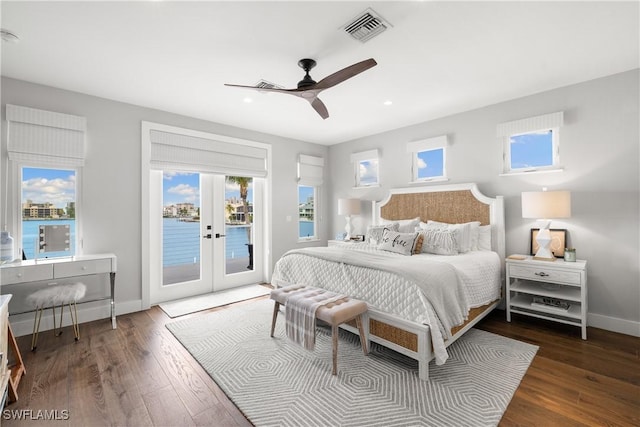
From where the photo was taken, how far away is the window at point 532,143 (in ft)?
11.1

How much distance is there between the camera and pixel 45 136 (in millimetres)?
3170

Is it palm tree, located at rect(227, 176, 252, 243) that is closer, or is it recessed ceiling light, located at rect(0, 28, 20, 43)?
recessed ceiling light, located at rect(0, 28, 20, 43)

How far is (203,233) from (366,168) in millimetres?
3140

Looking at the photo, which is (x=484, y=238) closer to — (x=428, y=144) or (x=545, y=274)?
(x=545, y=274)

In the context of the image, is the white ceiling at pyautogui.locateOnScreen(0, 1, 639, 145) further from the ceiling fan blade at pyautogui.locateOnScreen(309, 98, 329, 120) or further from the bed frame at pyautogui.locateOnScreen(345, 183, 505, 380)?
the bed frame at pyautogui.locateOnScreen(345, 183, 505, 380)

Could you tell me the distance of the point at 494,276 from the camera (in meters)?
3.32

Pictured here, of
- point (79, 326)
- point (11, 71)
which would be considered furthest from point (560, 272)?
point (11, 71)

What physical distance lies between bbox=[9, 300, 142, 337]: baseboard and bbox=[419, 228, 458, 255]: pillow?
12.5 ft

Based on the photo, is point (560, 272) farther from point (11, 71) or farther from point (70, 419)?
point (11, 71)

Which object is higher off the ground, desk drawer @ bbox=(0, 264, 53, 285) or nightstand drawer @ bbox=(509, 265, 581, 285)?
desk drawer @ bbox=(0, 264, 53, 285)

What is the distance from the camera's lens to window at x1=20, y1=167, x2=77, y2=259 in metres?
3.13

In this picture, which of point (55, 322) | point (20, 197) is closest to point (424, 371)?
point (55, 322)

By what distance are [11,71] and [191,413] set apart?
367 centimetres

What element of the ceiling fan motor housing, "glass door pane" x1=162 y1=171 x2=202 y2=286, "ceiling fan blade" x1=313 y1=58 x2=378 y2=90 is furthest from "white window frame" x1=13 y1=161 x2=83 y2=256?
"ceiling fan blade" x1=313 y1=58 x2=378 y2=90
